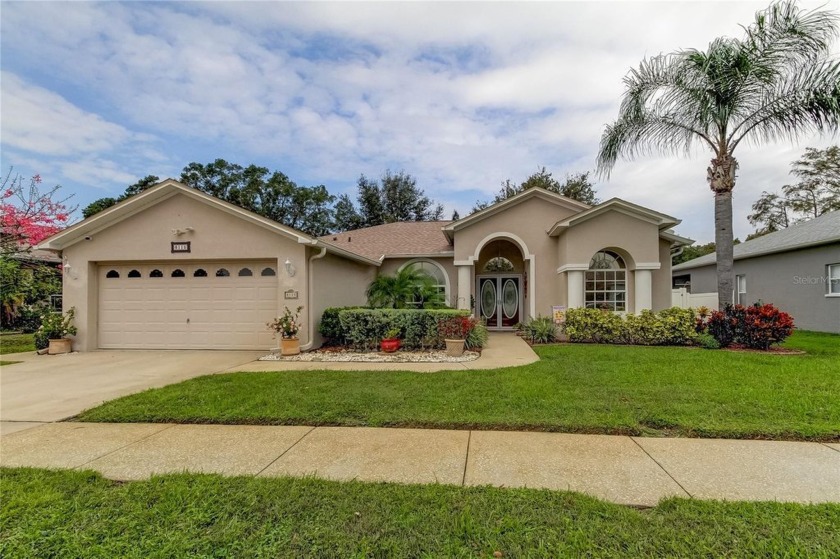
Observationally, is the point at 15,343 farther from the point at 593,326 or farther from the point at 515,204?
the point at 593,326

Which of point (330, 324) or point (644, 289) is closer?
point (330, 324)

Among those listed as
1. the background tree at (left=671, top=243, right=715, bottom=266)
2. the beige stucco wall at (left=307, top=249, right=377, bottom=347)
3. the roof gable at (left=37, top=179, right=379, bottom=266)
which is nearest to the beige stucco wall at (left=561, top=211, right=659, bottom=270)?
the beige stucco wall at (left=307, top=249, right=377, bottom=347)

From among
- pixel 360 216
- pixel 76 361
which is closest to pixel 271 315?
pixel 76 361

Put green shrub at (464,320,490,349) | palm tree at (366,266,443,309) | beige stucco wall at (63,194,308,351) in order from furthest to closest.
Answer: palm tree at (366,266,443,309) < beige stucco wall at (63,194,308,351) < green shrub at (464,320,490,349)

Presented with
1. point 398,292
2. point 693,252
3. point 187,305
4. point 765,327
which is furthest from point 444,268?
point 693,252

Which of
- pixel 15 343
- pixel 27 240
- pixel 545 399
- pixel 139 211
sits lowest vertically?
pixel 15 343

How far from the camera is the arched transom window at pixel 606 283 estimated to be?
13391 mm

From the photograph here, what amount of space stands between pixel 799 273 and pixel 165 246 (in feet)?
75.3

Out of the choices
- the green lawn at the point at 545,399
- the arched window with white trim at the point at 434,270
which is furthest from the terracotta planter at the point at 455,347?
the arched window with white trim at the point at 434,270

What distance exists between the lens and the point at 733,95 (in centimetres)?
1038

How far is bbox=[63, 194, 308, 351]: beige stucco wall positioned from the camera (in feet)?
35.2

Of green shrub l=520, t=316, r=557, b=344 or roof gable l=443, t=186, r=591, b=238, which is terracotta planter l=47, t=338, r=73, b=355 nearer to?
roof gable l=443, t=186, r=591, b=238

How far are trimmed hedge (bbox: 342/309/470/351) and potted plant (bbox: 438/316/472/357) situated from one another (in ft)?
0.61

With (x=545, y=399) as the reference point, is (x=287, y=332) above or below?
above
